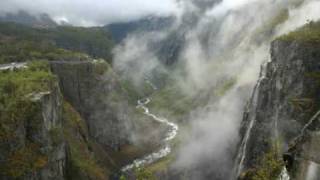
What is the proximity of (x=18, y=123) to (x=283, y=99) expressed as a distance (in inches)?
2770

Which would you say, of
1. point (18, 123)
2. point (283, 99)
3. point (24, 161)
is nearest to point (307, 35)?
point (283, 99)

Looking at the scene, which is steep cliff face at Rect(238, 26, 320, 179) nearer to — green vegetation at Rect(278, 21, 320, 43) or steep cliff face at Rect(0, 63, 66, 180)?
green vegetation at Rect(278, 21, 320, 43)

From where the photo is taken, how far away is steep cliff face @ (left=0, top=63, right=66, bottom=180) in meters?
140

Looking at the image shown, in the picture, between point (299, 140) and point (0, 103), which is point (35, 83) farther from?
point (299, 140)

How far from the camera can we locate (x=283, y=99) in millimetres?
154375

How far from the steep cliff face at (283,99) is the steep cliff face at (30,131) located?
55.2 meters

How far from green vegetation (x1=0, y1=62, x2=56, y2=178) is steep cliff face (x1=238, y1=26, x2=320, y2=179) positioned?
58483 millimetres

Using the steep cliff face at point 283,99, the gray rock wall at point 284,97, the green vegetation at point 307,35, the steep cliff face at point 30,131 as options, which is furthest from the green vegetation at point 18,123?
the green vegetation at point 307,35

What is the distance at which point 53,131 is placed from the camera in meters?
159

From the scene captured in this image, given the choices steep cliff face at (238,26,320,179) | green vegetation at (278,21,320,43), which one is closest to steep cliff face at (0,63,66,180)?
steep cliff face at (238,26,320,179)

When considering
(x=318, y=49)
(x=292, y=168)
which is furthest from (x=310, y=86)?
(x=292, y=168)

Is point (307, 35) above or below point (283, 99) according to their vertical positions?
above

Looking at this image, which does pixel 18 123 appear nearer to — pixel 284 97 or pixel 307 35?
pixel 284 97

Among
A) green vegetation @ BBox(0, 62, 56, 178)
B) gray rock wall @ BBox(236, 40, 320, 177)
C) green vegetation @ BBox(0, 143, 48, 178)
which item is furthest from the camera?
gray rock wall @ BBox(236, 40, 320, 177)
